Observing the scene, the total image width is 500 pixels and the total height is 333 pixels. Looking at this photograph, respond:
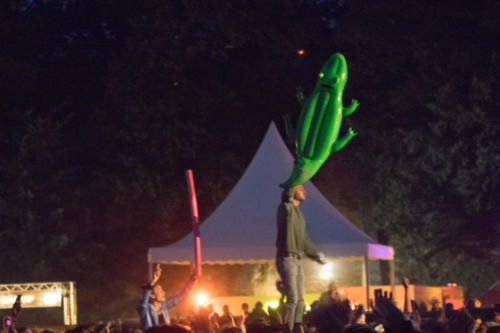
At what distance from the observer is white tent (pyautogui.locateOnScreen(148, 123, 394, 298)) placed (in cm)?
1736

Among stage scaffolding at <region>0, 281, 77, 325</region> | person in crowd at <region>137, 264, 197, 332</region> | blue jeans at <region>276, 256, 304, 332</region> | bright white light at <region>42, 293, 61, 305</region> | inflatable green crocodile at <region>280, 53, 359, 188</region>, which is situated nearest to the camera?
person in crowd at <region>137, 264, 197, 332</region>

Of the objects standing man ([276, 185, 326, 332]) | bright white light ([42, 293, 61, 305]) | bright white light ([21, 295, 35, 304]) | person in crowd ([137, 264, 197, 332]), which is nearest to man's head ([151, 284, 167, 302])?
person in crowd ([137, 264, 197, 332])

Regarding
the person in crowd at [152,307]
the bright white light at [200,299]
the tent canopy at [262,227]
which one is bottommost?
the person in crowd at [152,307]

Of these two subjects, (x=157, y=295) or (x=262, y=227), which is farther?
(x=262, y=227)

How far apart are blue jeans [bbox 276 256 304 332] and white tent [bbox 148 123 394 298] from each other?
5648 mm

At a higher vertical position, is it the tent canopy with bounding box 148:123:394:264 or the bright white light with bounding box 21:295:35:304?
the tent canopy with bounding box 148:123:394:264

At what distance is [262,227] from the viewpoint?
706 inches

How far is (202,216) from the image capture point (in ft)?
90.6

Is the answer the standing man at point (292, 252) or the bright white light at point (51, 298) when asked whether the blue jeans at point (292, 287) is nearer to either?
the standing man at point (292, 252)

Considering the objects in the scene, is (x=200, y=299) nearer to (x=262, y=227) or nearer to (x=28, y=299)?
(x=262, y=227)

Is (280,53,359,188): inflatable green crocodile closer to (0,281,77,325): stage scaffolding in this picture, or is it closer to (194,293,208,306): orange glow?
(194,293,208,306): orange glow

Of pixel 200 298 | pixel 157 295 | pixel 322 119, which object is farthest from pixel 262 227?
pixel 157 295

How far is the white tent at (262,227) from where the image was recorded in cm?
1736

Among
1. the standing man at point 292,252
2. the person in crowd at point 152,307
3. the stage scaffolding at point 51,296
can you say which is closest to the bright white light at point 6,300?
the stage scaffolding at point 51,296
